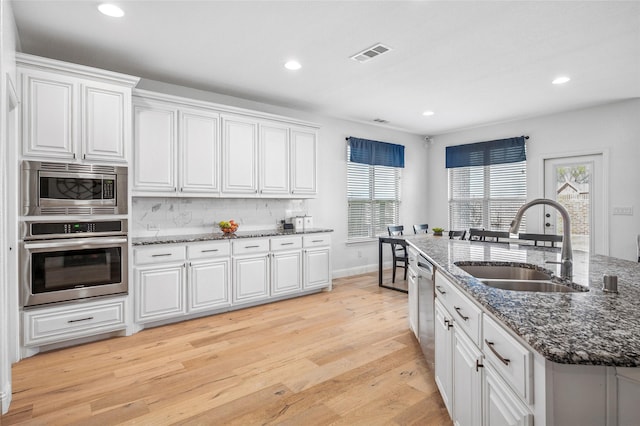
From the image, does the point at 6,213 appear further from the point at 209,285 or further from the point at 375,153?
the point at 375,153

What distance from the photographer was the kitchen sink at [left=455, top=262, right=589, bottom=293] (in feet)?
5.55

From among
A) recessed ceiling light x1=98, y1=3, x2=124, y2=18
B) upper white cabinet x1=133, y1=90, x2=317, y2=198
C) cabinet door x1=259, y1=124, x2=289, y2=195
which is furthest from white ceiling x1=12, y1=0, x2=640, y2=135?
cabinet door x1=259, y1=124, x2=289, y2=195

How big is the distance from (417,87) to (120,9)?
10.7 feet

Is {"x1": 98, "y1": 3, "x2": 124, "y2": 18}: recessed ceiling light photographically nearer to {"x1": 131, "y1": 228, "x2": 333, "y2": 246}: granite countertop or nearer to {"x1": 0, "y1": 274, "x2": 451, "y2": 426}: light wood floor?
{"x1": 131, "y1": 228, "x2": 333, "y2": 246}: granite countertop

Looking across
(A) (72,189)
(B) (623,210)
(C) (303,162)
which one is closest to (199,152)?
(A) (72,189)

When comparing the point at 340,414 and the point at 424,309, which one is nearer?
the point at 340,414

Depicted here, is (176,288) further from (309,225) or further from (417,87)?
(417,87)

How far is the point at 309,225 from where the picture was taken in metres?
5.30

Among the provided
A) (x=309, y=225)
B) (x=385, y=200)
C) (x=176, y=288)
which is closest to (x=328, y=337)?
(x=176, y=288)

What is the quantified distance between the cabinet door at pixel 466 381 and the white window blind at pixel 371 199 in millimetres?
4411

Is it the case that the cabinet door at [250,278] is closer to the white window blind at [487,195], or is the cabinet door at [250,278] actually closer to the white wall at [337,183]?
the white wall at [337,183]

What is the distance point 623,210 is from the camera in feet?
16.2

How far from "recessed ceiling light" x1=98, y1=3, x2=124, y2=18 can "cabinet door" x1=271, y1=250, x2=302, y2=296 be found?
2.88m

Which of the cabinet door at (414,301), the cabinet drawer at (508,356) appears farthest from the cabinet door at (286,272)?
the cabinet drawer at (508,356)
